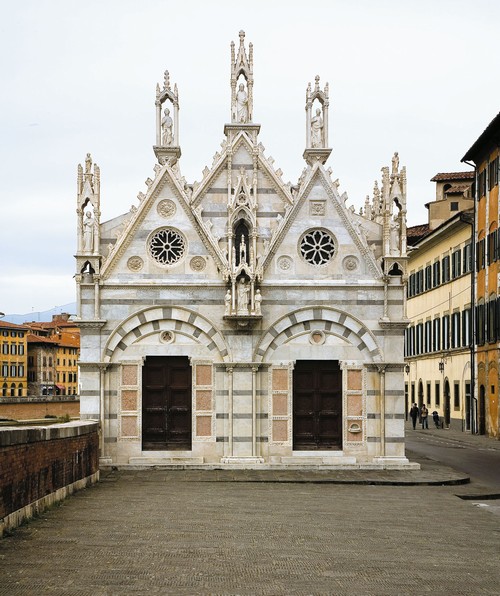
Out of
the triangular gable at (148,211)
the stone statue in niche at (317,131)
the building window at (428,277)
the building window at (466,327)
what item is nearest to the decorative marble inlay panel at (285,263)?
the triangular gable at (148,211)

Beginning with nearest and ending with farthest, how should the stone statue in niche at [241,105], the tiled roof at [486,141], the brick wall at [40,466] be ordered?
the brick wall at [40,466], the stone statue in niche at [241,105], the tiled roof at [486,141]

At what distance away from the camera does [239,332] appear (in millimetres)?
27281

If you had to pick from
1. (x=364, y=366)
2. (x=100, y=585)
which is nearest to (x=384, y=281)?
(x=364, y=366)

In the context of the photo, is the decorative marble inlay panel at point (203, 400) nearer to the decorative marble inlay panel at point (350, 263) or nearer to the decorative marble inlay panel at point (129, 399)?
the decorative marble inlay panel at point (129, 399)

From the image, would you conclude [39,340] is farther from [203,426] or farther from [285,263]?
[285,263]

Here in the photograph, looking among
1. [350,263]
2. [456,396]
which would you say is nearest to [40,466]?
[350,263]

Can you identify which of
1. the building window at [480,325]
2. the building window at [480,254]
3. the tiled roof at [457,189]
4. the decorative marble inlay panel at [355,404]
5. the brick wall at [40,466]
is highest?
the tiled roof at [457,189]

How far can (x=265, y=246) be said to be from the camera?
27719mm

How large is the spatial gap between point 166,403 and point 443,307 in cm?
3367

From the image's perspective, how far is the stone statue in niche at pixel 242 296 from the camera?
88.5 ft

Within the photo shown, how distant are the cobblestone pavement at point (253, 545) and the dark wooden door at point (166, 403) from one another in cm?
487

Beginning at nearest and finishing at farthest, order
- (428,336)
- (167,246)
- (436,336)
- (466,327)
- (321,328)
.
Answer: (321,328), (167,246), (466,327), (436,336), (428,336)

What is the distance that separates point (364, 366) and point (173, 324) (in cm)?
521

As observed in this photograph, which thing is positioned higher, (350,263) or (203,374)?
(350,263)
